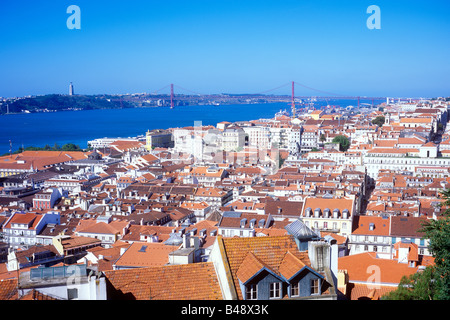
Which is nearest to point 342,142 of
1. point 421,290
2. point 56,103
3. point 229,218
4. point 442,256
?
point 229,218

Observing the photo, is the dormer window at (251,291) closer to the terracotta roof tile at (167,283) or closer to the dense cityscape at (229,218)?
the dense cityscape at (229,218)

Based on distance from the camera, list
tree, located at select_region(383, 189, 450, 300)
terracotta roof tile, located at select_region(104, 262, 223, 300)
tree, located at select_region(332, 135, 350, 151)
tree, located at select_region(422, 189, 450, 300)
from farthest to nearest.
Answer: tree, located at select_region(332, 135, 350, 151)
tree, located at select_region(383, 189, 450, 300)
tree, located at select_region(422, 189, 450, 300)
terracotta roof tile, located at select_region(104, 262, 223, 300)

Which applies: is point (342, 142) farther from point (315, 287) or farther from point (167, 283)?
point (167, 283)

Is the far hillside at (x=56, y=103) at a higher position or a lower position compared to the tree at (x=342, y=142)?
higher

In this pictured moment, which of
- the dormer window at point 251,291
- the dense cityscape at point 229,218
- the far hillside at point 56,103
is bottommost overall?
the dense cityscape at point 229,218

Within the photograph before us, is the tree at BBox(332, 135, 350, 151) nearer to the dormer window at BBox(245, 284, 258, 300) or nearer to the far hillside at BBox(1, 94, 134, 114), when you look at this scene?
the dormer window at BBox(245, 284, 258, 300)

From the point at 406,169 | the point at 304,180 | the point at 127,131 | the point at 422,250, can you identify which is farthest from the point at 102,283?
the point at 127,131

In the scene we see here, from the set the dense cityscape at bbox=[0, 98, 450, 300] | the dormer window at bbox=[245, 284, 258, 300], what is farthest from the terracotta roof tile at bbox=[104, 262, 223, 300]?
the dormer window at bbox=[245, 284, 258, 300]

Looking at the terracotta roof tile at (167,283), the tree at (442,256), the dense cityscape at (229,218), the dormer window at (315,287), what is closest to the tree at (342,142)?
the dense cityscape at (229,218)
